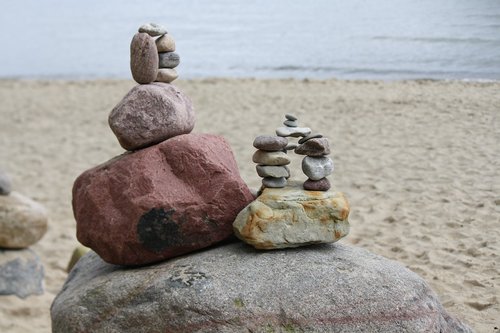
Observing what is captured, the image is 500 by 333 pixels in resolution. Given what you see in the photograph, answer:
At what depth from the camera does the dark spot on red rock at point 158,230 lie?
332 cm

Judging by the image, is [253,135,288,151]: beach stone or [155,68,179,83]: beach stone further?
[155,68,179,83]: beach stone

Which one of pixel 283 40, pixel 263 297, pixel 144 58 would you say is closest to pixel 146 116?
pixel 144 58

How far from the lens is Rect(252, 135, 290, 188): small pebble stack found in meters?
3.31

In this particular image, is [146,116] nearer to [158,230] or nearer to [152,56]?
[152,56]

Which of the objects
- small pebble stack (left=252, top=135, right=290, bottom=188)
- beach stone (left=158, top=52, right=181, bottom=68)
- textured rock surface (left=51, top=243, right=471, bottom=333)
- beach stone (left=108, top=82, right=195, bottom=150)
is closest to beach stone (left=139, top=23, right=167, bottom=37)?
beach stone (left=158, top=52, right=181, bottom=68)

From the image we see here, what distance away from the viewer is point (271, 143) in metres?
3.31

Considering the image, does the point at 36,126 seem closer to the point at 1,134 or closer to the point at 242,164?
the point at 1,134

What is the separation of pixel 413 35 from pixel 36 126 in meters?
5.66

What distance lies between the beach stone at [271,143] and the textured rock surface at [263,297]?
1.54 ft

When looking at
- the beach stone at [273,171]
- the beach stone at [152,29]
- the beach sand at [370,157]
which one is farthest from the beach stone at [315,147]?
the beach sand at [370,157]

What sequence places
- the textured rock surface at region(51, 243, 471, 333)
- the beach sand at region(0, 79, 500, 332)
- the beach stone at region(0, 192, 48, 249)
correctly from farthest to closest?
the beach stone at region(0, 192, 48, 249)
the beach sand at region(0, 79, 500, 332)
the textured rock surface at region(51, 243, 471, 333)

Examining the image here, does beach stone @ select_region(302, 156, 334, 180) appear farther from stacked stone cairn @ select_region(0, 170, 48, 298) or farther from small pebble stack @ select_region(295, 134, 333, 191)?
stacked stone cairn @ select_region(0, 170, 48, 298)

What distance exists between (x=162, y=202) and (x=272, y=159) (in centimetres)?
53

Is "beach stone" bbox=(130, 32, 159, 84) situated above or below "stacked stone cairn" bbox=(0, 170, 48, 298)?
above
